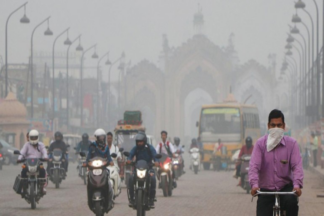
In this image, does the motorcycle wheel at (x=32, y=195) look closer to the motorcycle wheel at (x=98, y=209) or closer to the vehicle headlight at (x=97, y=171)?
the vehicle headlight at (x=97, y=171)

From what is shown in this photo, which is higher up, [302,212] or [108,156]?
[108,156]

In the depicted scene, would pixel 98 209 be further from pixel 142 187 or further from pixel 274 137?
pixel 274 137

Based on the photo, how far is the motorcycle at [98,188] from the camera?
12727 mm

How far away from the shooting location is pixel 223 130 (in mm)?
41781

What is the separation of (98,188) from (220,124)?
29441 mm

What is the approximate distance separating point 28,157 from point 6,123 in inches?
1513

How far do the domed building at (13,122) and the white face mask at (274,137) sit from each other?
44.9m

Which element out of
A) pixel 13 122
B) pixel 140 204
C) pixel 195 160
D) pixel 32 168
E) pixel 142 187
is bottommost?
pixel 195 160

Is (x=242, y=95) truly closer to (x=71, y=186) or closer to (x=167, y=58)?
(x=167, y=58)

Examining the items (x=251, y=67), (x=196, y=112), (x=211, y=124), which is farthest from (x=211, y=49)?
(x=211, y=124)

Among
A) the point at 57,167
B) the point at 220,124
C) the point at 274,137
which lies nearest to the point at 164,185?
the point at 57,167

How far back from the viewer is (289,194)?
25.5 ft

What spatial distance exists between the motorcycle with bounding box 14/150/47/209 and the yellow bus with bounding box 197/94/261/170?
23629 mm

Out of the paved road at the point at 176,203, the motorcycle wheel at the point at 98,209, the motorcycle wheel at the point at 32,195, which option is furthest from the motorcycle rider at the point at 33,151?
the motorcycle wheel at the point at 98,209
